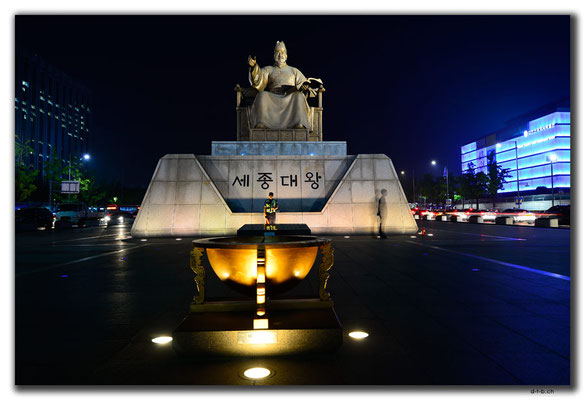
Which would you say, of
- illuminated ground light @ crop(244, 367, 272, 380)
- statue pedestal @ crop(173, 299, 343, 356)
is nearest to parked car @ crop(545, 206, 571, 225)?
statue pedestal @ crop(173, 299, 343, 356)

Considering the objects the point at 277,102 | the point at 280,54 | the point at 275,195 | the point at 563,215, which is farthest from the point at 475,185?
the point at 275,195

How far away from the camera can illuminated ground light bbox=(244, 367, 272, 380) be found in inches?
94.8

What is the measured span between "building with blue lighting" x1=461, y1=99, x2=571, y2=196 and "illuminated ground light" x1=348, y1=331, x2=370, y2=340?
222 ft

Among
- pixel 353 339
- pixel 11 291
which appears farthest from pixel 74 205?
pixel 353 339

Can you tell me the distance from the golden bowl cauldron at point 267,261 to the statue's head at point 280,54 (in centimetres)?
1931

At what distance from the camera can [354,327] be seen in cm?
347

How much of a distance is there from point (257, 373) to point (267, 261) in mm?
892

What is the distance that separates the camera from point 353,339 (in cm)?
312

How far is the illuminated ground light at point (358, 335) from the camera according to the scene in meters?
3.17

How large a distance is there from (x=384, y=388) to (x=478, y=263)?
6.53m

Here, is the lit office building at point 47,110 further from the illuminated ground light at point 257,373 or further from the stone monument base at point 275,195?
the illuminated ground light at point 257,373

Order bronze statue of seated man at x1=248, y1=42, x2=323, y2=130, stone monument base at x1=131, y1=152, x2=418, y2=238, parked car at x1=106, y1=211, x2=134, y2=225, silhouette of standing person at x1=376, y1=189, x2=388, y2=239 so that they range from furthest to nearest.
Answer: parked car at x1=106, y1=211, x2=134, y2=225, bronze statue of seated man at x1=248, y1=42, x2=323, y2=130, stone monument base at x1=131, y1=152, x2=418, y2=238, silhouette of standing person at x1=376, y1=189, x2=388, y2=239

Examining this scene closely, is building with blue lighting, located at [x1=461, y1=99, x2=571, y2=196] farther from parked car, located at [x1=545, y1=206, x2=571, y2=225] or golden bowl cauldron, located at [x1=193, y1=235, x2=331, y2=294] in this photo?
golden bowl cauldron, located at [x1=193, y1=235, x2=331, y2=294]

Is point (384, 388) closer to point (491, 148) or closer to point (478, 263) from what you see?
point (478, 263)
